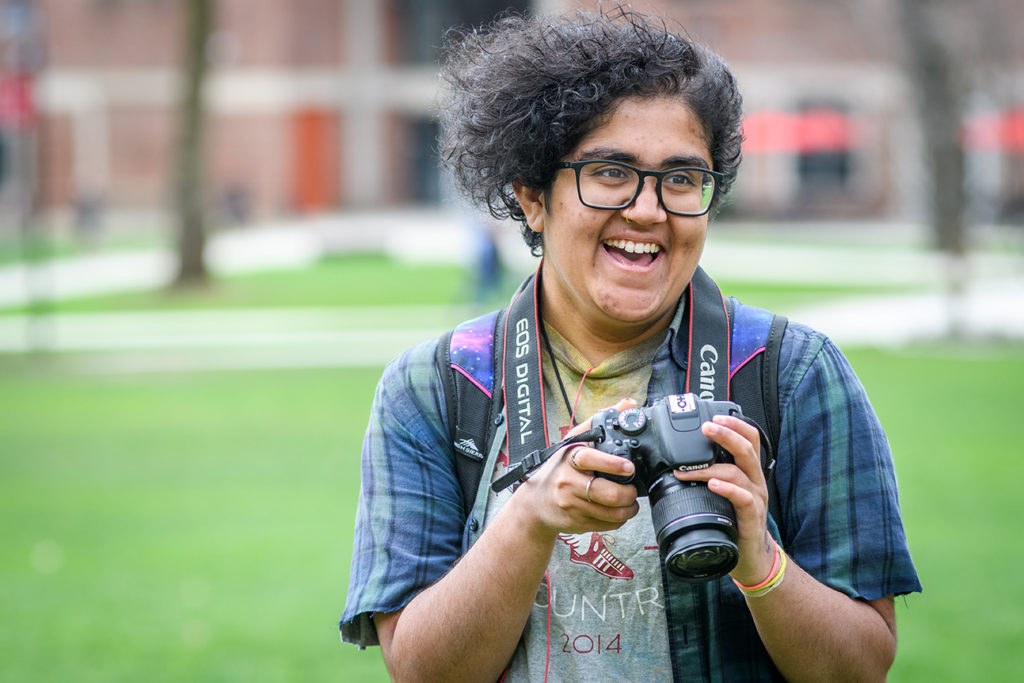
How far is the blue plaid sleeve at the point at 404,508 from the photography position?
2201mm

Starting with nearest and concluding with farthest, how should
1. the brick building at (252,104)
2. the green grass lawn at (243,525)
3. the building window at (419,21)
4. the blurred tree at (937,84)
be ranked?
the green grass lawn at (243,525) < the blurred tree at (937,84) < the brick building at (252,104) < the building window at (419,21)

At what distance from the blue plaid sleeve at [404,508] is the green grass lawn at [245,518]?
3290 mm

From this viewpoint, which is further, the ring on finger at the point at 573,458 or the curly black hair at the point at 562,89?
the curly black hair at the point at 562,89

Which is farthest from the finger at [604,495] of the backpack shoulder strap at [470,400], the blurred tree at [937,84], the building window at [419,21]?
the building window at [419,21]

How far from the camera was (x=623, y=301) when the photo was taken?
2.19 metres

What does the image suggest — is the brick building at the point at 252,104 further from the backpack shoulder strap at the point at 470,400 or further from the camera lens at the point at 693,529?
the camera lens at the point at 693,529

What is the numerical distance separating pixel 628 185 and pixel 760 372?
0.40m


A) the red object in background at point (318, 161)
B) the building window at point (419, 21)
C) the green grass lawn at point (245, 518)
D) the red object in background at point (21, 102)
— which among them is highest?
the building window at point (419, 21)

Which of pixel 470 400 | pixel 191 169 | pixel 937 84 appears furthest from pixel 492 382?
pixel 191 169

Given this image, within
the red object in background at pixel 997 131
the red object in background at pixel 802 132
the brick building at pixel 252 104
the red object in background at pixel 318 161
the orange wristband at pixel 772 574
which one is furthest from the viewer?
the red object in background at pixel 318 161

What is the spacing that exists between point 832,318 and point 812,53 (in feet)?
104

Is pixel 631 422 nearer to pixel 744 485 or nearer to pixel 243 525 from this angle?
pixel 744 485

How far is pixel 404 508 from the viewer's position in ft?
7.27

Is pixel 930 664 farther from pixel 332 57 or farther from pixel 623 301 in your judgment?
pixel 332 57
